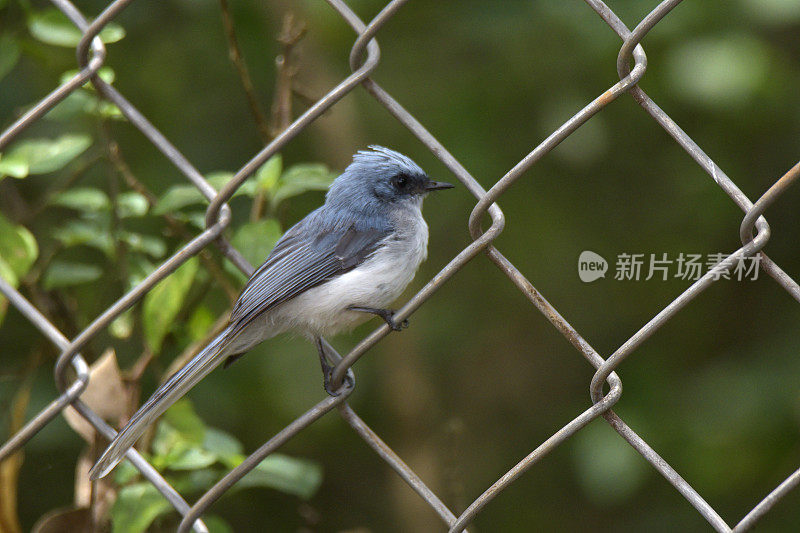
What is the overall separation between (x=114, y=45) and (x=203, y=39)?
421 mm

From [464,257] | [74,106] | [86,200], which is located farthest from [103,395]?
[464,257]

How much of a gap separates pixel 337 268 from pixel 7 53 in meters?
1.19

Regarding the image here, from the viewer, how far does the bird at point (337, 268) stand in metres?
2.21

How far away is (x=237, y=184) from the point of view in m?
1.86

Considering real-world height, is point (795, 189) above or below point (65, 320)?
below

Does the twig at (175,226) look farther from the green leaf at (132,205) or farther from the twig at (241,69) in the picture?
the twig at (241,69)

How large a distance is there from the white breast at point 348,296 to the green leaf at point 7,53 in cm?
109

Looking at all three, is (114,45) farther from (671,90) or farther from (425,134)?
(425,134)

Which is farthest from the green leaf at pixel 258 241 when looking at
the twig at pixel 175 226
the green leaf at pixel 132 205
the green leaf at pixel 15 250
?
the green leaf at pixel 15 250

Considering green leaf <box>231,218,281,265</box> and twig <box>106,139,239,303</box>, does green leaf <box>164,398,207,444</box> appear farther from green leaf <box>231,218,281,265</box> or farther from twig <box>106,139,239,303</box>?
green leaf <box>231,218,281,265</box>

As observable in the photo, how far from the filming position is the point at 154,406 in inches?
80.5

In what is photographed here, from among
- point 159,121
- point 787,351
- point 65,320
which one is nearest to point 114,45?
point 159,121

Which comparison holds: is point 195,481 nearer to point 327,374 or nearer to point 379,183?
point 327,374

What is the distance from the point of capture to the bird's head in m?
2.59
